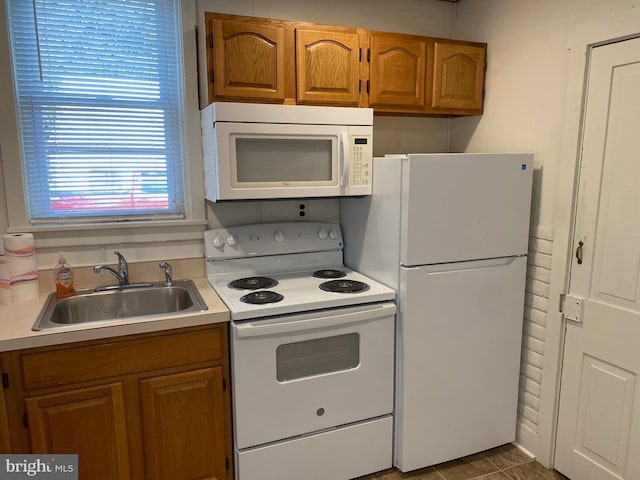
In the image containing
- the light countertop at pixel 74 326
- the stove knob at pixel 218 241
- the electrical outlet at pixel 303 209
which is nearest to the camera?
the light countertop at pixel 74 326

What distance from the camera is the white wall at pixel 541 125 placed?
202cm

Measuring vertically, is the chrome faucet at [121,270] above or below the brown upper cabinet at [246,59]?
below

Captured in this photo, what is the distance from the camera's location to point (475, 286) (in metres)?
2.17

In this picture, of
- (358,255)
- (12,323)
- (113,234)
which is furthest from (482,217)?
(12,323)

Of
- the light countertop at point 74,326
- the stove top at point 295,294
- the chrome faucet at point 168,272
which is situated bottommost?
the light countertop at point 74,326

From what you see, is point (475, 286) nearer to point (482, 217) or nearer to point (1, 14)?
point (482, 217)

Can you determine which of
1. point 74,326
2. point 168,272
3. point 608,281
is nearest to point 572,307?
point 608,281

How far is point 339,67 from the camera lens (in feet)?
7.18

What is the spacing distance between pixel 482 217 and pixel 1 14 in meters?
2.27

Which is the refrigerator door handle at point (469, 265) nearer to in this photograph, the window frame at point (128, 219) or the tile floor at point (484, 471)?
the tile floor at point (484, 471)

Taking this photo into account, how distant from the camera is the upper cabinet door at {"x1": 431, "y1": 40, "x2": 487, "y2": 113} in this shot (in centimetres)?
239

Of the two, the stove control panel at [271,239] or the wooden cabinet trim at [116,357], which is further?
the stove control panel at [271,239]

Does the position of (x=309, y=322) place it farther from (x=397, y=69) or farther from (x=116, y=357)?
(x=397, y=69)

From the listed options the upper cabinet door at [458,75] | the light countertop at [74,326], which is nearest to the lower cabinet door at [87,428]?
the light countertop at [74,326]
